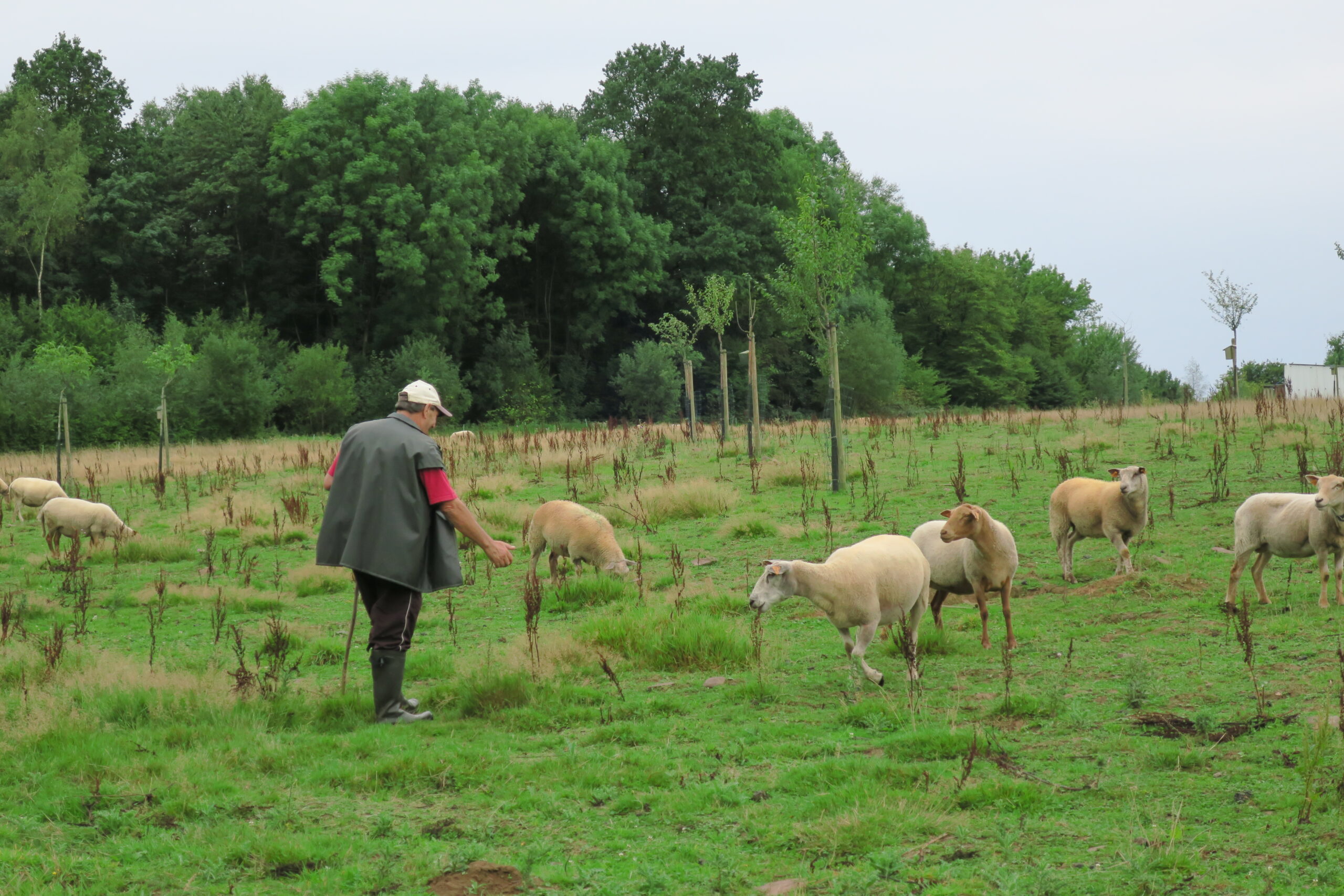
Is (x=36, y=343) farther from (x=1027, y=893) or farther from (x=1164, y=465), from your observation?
(x=1027, y=893)

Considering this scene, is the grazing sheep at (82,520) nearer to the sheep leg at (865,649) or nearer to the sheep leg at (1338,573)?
the sheep leg at (865,649)

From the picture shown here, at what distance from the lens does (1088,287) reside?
96312mm

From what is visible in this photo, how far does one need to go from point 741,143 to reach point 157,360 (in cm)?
4017

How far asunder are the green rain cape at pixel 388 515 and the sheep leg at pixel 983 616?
4.30 meters

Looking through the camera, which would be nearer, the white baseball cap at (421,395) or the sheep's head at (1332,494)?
the white baseball cap at (421,395)

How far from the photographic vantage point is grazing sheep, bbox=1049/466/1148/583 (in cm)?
1121

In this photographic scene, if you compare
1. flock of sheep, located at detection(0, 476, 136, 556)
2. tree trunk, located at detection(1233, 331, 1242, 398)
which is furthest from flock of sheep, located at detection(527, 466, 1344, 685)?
tree trunk, located at detection(1233, 331, 1242, 398)

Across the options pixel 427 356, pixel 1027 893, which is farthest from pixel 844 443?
pixel 427 356

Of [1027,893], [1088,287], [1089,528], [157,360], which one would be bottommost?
[1027,893]

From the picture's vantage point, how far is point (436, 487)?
7.60 metres

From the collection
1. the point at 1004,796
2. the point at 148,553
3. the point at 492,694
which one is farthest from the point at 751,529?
the point at 1004,796

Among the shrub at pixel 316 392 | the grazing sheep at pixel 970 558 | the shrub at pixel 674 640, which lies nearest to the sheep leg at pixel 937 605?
the grazing sheep at pixel 970 558

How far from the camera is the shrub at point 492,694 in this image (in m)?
7.79

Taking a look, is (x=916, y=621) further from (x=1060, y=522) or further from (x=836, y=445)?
(x=836, y=445)
